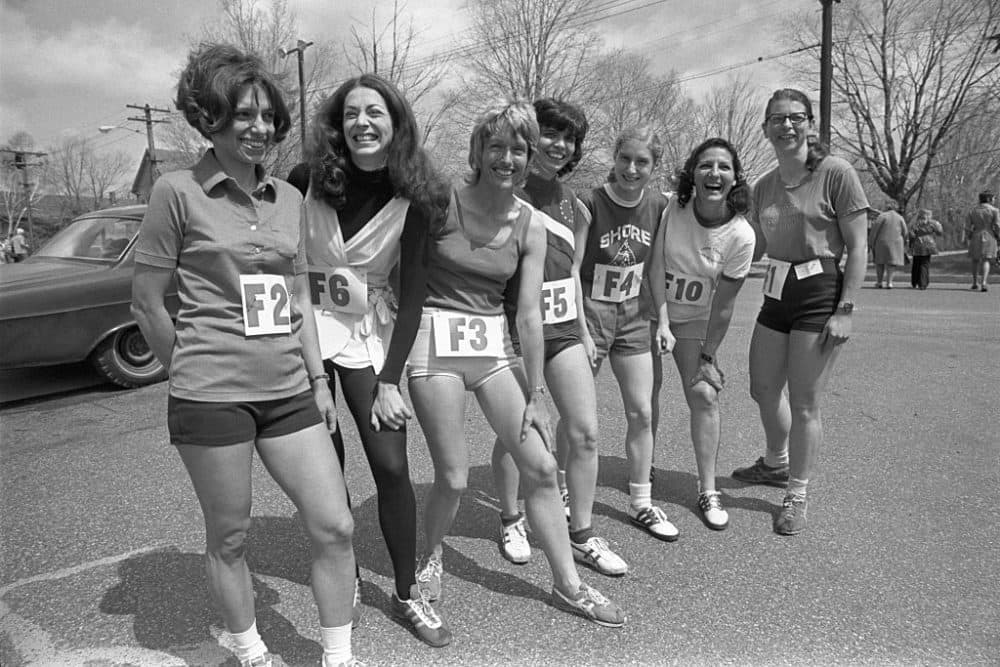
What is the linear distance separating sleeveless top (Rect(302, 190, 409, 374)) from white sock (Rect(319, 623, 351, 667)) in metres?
0.88

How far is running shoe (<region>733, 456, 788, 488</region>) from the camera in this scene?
4031mm

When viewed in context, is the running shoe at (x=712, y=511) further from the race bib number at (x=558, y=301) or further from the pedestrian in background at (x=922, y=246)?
the pedestrian in background at (x=922, y=246)

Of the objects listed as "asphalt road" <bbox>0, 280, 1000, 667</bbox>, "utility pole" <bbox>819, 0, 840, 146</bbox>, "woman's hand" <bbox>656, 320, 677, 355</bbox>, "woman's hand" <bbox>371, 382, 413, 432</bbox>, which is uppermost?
"utility pole" <bbox>819, 0, 840, 146</bbox>

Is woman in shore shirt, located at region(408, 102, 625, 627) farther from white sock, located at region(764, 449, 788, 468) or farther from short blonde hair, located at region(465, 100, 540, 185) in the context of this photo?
white sock, located at region(764, 449, 788, 468)

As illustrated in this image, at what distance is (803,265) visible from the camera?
3420 millimetres

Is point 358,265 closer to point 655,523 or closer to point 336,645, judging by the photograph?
point 336,645

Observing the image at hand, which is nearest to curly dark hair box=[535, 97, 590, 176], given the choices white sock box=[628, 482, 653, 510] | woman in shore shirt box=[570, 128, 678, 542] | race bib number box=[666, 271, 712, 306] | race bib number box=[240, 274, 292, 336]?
woman in shore shirt box=[570, 128, 678, 542]

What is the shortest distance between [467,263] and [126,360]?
5.20 metres

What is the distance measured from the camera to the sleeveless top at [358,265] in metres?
2.44

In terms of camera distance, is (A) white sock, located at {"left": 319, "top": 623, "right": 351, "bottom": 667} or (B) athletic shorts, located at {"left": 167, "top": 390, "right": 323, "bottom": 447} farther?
(A) white sock, located at {"left": 319, "top": 623, "right": 351, "bottom": 667}

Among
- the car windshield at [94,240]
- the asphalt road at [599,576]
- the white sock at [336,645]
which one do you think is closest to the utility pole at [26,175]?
the car windshield at [94,240]

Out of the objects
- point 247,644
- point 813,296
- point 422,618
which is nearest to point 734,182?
point 813,296

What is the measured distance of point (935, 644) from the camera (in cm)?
246

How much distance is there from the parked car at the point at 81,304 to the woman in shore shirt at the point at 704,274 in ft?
15.5
